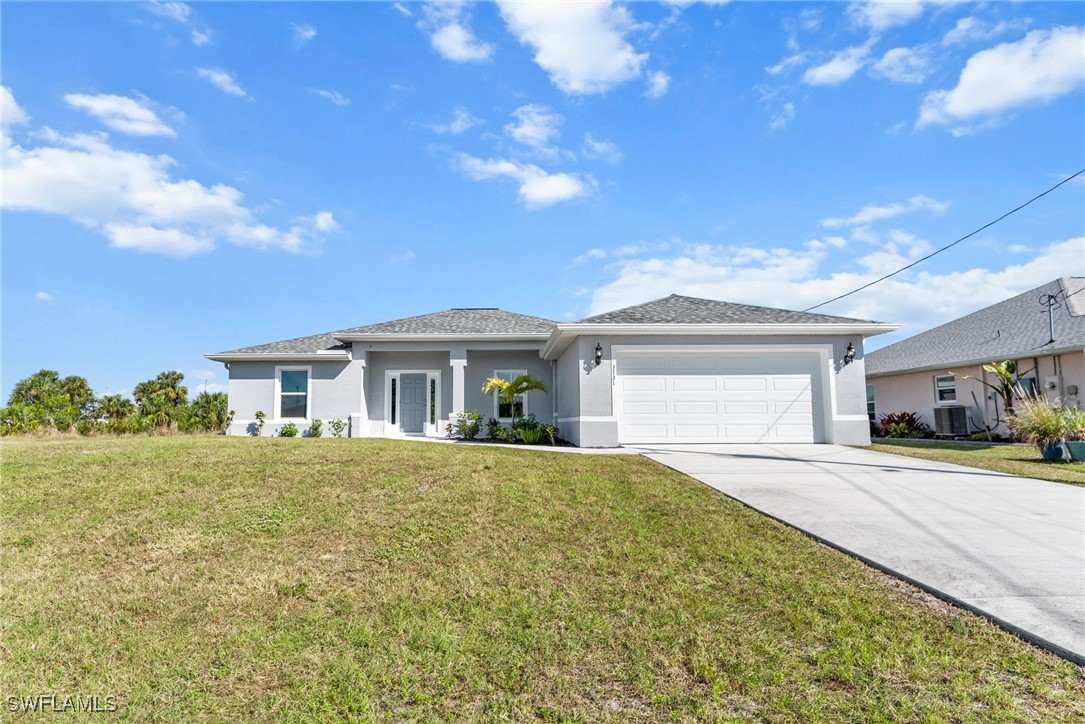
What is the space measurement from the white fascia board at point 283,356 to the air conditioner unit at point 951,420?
1958cm

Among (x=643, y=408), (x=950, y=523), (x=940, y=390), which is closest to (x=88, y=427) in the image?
(x=643, y=408)

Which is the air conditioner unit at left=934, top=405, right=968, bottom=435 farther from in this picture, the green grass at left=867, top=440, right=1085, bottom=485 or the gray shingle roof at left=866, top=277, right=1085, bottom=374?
the green grass at left=867, top=440, right=1085, bottom=485

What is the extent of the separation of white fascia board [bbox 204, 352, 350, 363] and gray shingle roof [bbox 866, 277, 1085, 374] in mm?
19773

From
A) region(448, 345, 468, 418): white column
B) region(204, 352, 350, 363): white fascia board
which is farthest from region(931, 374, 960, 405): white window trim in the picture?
region(204, 352, 350, 363): white fascia board

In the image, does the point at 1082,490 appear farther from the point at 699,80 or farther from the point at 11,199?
the point at 11,199

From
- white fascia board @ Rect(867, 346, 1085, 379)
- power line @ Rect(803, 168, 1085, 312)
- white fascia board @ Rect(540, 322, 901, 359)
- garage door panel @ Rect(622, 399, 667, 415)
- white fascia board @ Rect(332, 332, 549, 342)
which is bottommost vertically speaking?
garage door panel @ Rect(622, 399, 667, 415)

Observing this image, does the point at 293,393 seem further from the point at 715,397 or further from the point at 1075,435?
the point at 1075,435

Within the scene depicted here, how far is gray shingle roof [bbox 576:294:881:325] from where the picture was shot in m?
13.4

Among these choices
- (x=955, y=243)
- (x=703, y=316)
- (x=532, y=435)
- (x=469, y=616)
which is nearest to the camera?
(x=469, y=616)

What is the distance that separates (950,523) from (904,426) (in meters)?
16.6

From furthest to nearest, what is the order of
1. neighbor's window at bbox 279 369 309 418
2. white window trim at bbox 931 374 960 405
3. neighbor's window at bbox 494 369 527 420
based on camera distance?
white window trim at bbox 931 374 960 405 < neighbor's window at bbox 494 369 527 420 < neighbor's window at bbox 279 369 309 418

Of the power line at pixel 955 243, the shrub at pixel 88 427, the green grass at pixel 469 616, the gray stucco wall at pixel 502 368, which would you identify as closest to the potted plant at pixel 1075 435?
the power line at pixel 955 243

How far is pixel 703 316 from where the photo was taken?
1405cm

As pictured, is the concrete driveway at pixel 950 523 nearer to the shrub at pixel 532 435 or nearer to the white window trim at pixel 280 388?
the shrub at pixel 532 435
